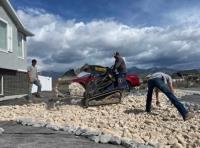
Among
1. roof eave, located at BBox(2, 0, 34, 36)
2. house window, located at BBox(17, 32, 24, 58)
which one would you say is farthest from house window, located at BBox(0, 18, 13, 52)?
house window, located at BBox(17, 32, 24, 58)

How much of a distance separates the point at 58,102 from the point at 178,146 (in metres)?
6.89

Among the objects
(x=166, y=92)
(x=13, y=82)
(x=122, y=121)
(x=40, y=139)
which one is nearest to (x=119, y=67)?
(x=166, y=92)

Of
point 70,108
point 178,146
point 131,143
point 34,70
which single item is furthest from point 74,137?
point 34,70

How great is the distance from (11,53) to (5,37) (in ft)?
3.87

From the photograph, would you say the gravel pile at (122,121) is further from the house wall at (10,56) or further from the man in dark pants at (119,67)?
the house wall at (10,56)

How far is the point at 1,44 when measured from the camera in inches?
876

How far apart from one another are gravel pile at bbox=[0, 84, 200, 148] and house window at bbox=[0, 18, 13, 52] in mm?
8074

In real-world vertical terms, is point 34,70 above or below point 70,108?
above

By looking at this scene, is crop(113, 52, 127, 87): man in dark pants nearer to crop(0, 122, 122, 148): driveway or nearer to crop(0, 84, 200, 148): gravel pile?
crop(0, 84, 200, 148): gravel pile

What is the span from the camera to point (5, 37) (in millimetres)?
22766

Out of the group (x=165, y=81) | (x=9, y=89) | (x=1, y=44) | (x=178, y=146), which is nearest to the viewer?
(x=178, y=146)

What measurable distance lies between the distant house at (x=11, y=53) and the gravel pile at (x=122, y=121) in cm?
838

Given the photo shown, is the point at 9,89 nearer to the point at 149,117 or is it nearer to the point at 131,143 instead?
the point at 149,117

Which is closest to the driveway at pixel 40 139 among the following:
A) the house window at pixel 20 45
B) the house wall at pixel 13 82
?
the house wall at pixel 13 82
